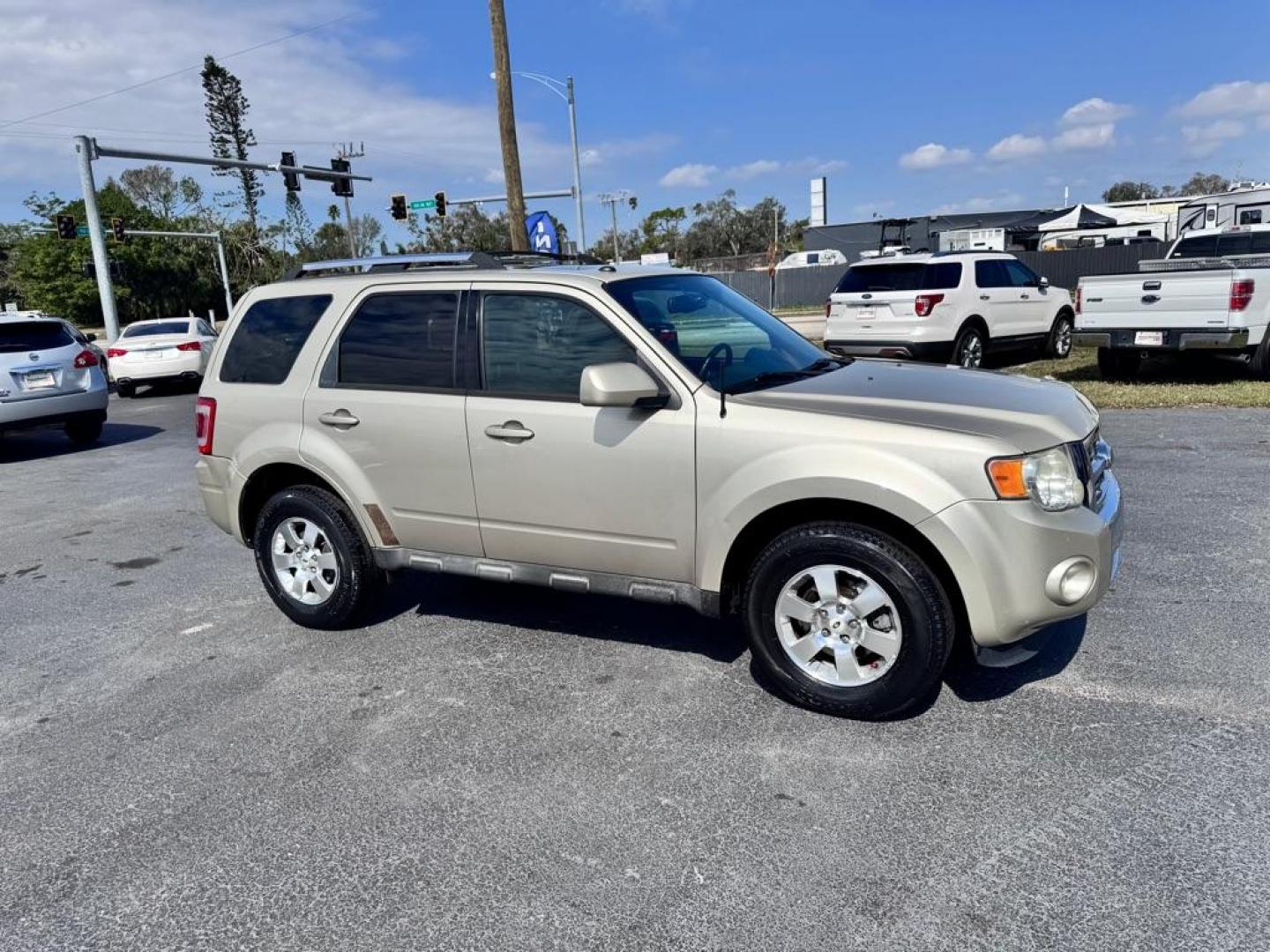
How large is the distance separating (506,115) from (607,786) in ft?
53.5

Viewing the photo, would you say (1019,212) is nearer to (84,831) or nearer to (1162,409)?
(1162,409)

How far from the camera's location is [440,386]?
14.4 feet

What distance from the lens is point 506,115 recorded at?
57.1 feet

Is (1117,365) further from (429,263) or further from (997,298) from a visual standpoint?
(429,263)

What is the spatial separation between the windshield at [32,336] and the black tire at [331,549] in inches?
327

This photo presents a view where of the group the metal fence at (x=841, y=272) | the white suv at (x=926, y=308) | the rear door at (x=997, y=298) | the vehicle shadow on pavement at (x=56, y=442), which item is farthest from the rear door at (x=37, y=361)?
the metal fence at (x=841, y=272)

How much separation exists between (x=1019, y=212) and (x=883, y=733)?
46.6m

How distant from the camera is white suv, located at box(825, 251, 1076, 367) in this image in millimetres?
12609

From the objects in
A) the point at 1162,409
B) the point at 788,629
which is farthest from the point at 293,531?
the point at 1162,409

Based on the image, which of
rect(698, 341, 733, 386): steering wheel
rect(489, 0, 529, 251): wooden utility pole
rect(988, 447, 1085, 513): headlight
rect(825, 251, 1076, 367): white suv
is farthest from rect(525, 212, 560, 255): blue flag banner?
rect(988, 447, 1085, 513): headlight

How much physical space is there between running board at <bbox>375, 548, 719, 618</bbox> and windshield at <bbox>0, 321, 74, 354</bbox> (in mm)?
9051

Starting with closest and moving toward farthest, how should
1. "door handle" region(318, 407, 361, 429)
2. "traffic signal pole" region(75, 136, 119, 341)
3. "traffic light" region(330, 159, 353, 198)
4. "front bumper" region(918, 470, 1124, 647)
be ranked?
"front bumper" region(918, 470, 1124, 647) → "door handle" region(318, 407, 361, 429) → "traffic signal pole" region(75, 136, 119, 341) → "traffic light" region(330, 159, 353, 198)

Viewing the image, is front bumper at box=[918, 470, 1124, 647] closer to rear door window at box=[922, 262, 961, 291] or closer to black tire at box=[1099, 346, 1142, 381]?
black tire at box=[1099, 346, 1142, 381]

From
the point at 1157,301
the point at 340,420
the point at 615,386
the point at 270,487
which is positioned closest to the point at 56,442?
the point at 270,487
